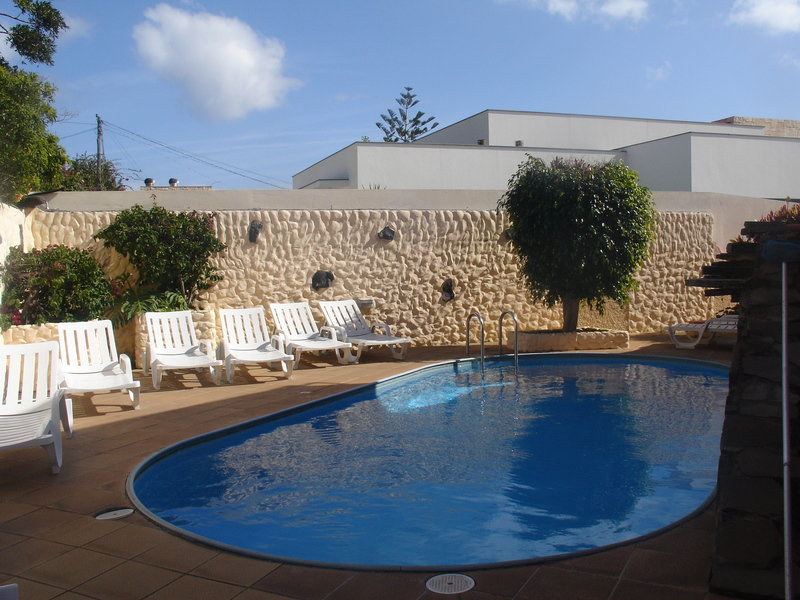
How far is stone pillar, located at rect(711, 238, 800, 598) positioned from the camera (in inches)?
117

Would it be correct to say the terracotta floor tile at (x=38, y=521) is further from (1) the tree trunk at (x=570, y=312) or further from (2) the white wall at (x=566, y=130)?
(2) the white wall at (x=566, y=130)

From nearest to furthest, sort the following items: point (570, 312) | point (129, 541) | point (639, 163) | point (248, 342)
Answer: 1. point (129, 541)
2. point (248, 342)
3. point (570, 312)
4. point (639, 163)

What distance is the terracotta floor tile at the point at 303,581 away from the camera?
3.16 m

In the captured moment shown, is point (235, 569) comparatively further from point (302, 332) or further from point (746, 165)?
point (746, 165)

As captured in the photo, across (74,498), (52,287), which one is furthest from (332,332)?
(74,498)

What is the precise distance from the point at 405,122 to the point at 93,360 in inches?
1429

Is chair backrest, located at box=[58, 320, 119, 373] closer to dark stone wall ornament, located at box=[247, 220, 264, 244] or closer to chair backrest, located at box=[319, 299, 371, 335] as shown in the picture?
dark stone wall ornament, located at box=[247, 220, 264, 244]

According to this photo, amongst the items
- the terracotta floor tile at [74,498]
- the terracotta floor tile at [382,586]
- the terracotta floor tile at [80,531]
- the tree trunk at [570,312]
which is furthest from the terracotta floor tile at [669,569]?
the tree trunk at [570,312]

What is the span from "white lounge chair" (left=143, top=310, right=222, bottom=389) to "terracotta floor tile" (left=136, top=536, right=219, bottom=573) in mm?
5172

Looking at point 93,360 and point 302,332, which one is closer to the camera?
point 93,360

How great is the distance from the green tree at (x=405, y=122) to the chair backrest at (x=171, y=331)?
34177mm

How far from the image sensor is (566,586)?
3131 mm

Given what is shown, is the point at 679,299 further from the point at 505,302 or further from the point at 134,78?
the point at 134,78

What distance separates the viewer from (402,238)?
12227 millimetres
